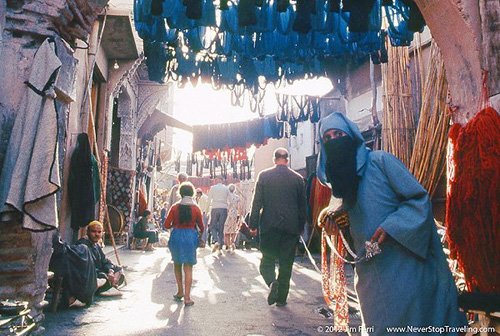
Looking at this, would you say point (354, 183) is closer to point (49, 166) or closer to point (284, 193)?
point (49, 166)

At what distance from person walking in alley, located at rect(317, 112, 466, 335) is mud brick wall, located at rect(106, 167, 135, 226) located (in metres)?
8.41

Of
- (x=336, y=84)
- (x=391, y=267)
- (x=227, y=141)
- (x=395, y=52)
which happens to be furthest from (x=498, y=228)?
(x=227, y=141)

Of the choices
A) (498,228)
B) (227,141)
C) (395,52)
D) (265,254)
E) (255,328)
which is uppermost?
(395,52)

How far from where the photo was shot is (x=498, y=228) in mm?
2102

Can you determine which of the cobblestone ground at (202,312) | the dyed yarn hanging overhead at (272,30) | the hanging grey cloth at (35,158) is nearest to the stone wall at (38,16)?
the hanging grey cloth at (35,158)

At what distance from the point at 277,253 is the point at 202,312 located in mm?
1243

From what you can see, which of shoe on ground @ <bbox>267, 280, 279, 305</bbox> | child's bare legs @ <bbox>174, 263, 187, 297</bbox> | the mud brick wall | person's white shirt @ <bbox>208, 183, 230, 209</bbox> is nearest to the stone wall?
child's bare legs @ <bbox>174, 263, 187, 297</bbox>

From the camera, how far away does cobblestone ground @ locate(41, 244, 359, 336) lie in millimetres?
3822

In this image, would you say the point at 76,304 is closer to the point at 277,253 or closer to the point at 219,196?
the point at 277,253

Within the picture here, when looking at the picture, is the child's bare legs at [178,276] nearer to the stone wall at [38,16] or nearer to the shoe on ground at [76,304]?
the shoe on ground at [76,304]

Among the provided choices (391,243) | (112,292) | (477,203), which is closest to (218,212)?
(112,292)

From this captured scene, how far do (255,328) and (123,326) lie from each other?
1.29 metres

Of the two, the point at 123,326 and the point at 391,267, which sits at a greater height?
the point at 391,267

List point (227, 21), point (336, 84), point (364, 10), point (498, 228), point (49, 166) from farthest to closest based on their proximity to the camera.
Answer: point (336, 84) → point (227, 21) → point (364, 10) → point (49, 166) → point (498, 228)
